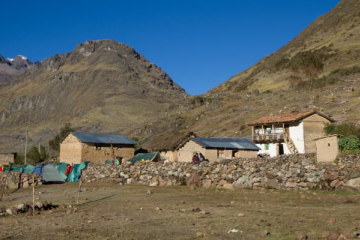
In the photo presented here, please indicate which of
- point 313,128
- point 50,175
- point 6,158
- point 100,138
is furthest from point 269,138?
point 6,158

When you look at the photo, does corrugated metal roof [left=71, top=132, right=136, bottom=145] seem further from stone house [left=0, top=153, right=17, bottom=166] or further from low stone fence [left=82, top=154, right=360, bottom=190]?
stone house [left=0, top=153, right=17, bottom=166]

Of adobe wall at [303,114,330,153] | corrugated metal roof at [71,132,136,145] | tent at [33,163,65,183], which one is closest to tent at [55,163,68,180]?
tent at [33,163,65,183]

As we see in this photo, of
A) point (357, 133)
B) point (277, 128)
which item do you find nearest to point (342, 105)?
point (277, 128)

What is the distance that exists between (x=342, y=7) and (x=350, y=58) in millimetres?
64878

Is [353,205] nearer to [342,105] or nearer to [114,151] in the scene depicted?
[114,151]

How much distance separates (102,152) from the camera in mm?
49188

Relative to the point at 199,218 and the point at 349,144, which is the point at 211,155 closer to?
the point at 349,144

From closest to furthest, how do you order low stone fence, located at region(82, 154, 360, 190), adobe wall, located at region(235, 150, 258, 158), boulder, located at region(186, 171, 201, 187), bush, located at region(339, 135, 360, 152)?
low stone fence, located at region(82, 154, 360, 190)
boulder, located at region(186, 171, 201, 187)
bush, located at region(339, 135, 360, 152)
adobe wall, located at region(235, 150, 258, 158)

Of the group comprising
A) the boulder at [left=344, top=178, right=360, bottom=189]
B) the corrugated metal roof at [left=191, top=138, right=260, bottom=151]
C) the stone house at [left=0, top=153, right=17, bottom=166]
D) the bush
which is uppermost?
the corrugated metal roof at [left=191, top=138, right=260, bottom=151]

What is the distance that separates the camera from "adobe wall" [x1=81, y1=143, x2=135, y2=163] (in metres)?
48.2

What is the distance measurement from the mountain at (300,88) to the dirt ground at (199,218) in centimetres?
2973

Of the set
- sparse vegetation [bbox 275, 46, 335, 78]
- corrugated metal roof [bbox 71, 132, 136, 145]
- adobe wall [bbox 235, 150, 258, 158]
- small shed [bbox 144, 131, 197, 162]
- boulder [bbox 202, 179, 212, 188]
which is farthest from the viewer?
sparse vegetation [bbox 275, 46, 335, 78]

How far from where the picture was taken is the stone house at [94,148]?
158 feet

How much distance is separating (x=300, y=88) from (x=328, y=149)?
64473 mm
